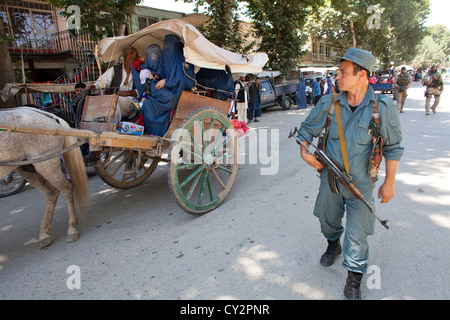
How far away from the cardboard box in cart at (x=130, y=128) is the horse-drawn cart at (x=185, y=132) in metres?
0.10

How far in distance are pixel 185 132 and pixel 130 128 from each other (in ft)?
2.33

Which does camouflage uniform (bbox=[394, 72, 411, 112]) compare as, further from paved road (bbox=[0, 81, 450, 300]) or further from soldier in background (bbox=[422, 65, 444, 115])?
paved road (bbox=[0, 81, 450, 300])

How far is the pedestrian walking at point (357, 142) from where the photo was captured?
7.10 ft

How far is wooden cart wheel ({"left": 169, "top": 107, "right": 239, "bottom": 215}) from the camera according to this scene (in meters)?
3.51

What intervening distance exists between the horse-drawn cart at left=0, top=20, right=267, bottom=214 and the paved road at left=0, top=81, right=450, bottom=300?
0.49m

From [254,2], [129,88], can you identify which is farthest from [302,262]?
[254,2]

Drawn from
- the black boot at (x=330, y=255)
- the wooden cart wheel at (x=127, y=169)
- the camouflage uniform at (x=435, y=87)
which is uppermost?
the camouflage uniform at (x=435, y=87)

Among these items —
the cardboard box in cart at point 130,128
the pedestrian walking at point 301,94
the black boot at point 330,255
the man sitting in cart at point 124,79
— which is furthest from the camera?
the pedestrian walking at point 301,94

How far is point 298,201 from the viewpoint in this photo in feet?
13.5

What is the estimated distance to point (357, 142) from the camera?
7.32 ft

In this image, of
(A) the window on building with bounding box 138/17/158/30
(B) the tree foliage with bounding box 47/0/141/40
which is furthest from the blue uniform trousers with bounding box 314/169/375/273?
(A) the window on building with bounding box 138/17/158/30

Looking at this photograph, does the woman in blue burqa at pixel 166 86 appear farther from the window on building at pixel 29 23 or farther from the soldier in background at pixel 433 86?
the window on building at pixel 29 23

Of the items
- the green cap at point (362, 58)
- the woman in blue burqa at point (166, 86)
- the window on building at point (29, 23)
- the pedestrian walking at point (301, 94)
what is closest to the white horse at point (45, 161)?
the woman in blue burqa at point (166, 86)

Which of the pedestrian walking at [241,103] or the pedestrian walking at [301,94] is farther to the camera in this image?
the pedestrian walking at [301,94]
